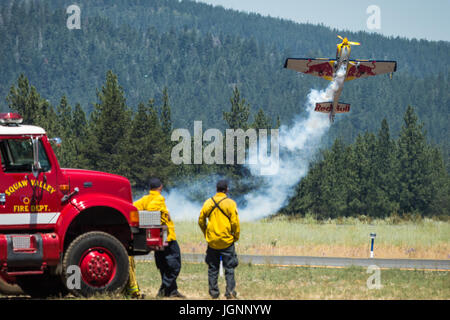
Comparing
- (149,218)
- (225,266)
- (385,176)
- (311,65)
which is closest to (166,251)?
(149,218)

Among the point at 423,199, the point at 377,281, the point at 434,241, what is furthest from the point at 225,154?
the point at 377,281

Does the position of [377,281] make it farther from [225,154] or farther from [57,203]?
[225,154]

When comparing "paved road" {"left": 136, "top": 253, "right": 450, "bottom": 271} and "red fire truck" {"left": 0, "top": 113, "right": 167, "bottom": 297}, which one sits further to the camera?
"paved road" {"left": 136, "top": 253, "right": 450, "bottom": 271}

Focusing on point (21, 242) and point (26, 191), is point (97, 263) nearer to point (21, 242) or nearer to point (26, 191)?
point (21, 242)

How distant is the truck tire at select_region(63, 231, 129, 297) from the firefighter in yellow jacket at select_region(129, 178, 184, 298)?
1.29m

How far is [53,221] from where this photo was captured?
10805 millimetres

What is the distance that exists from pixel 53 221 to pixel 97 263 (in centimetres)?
97

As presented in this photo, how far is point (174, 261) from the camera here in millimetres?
12453

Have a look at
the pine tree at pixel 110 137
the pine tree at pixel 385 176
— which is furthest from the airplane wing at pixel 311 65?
the pine tree at pixel 385 176

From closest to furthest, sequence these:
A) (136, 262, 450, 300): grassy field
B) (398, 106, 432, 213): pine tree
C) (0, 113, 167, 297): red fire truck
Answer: (0, 113, 167, 297): red fire truck → (136, 262, 450, 300): grassy field → (398, 106, 432, 213): pine tree

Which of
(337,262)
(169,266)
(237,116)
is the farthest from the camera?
(237,116)

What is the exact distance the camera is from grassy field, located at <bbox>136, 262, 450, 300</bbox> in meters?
13.0

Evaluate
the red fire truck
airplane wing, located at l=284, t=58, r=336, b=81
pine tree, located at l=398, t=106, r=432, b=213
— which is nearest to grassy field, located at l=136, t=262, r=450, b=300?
the red fire truck

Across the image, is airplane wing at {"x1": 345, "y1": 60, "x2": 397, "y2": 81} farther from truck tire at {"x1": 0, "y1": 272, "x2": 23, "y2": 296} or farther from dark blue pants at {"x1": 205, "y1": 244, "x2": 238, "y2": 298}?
truck tire at {"x1": 0, "y1": 272, "x2": 23, "y2": 296}
